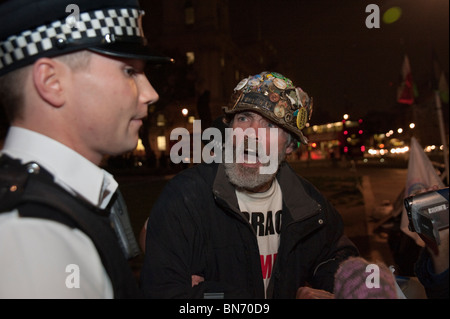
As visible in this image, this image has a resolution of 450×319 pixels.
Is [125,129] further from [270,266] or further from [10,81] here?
[270,266]

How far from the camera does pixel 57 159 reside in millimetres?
1175

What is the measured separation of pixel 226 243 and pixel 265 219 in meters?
0.43

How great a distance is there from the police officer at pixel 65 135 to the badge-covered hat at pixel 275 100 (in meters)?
1.33

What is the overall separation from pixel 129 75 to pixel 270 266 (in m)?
1.69

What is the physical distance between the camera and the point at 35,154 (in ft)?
3.77

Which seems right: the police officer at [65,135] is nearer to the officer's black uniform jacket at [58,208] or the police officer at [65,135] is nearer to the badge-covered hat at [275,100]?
the officer's black uniform jacket at [58,208]

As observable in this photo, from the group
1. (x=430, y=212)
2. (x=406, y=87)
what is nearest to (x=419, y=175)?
(x=430, y=212)

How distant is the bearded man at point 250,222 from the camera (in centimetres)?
202

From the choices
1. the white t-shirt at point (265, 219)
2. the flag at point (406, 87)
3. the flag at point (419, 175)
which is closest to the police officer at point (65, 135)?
the white t-shirt at point (265, 219)

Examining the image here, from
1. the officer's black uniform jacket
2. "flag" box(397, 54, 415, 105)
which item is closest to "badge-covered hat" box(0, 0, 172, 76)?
the officer's black uniform jacket

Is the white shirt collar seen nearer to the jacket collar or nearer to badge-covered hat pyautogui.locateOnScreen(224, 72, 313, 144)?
the jacket collar

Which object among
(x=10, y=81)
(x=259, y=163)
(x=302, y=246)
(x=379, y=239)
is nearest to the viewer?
(x=10, y=81)
